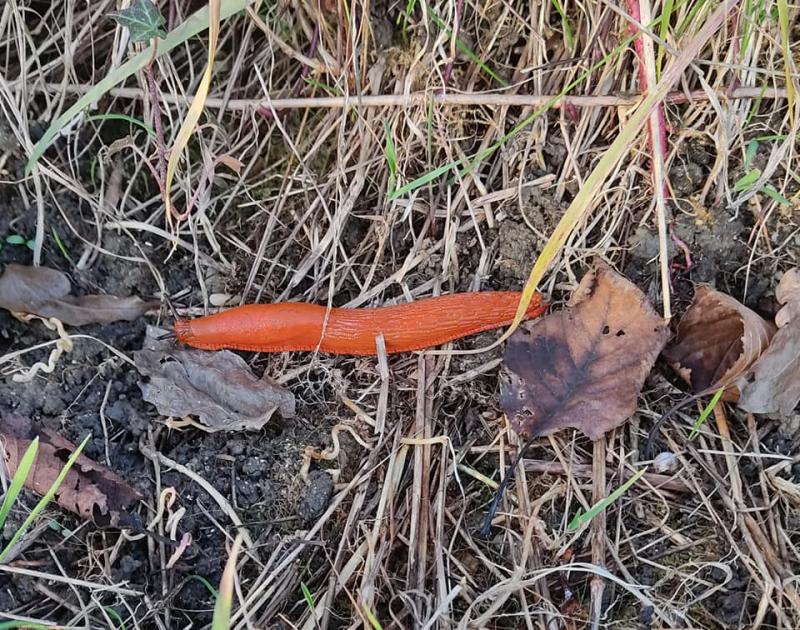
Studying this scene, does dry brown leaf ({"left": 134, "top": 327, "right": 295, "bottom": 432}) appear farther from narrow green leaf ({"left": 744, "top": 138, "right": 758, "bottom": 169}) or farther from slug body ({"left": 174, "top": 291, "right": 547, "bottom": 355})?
narrow green leaf ({"left": 744, "top": 138, "right": 758, "bottom": 169})

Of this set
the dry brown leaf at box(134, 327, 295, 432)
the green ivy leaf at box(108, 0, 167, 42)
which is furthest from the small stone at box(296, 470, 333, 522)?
the green ivy leaf at box(108, 0, 167, 42)

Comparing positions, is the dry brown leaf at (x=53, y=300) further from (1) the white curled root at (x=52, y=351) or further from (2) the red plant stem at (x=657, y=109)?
(2) the red plant stem at (x=657, y=109)

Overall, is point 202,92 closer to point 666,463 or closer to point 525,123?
point 525,123

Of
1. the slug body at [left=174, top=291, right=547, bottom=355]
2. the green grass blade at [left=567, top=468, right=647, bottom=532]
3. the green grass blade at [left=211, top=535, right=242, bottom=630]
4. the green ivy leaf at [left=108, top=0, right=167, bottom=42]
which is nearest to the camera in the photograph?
the green grass blade at [left=211, top=535, right=242, bottom=630]

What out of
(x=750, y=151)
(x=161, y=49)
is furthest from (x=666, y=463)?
(x=161, y=49)

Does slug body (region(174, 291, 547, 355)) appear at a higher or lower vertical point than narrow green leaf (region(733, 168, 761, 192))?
lower

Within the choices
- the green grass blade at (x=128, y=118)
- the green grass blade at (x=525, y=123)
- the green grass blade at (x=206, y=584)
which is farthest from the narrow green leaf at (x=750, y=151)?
the green grass blade at (x=206, y=584)

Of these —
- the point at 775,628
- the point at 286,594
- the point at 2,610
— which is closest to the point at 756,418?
the point at 775,628
